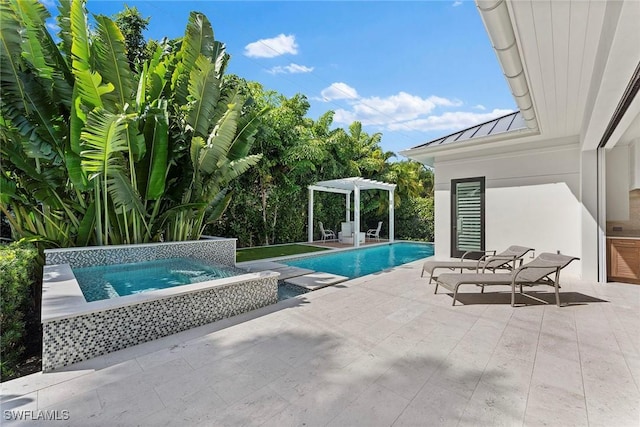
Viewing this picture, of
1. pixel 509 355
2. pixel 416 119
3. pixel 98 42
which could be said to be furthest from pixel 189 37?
pixel 416 119

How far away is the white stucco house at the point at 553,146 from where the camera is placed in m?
2.94

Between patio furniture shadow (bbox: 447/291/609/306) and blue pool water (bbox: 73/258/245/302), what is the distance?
4.78 metres

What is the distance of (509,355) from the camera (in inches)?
135

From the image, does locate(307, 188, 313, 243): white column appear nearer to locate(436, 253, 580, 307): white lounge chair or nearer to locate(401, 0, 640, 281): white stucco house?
locate(401, 0, 640, 281): white stucco house

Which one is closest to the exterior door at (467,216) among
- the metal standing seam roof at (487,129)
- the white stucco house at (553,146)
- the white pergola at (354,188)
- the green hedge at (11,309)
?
the white stucco house at (553,146)

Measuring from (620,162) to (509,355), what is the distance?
7.18 meters

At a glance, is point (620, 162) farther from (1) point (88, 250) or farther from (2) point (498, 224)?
(1) point (88, 250)

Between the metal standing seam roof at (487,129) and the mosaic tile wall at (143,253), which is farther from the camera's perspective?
the metal standing seam roof at (487,129)

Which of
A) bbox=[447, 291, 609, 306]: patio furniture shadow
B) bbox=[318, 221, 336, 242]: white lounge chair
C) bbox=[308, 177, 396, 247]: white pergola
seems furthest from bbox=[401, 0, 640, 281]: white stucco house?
bbox=[318, 221, 336, 242]: white lounge chair

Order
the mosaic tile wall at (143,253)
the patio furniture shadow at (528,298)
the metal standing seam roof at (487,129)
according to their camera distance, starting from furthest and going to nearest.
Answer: the metal standing seam roof at (487,129) < the mosaic tile wall at (143,253) < the patio furniture shadow at (528,298)

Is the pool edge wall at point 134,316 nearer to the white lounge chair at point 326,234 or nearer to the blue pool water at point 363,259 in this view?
the blue pool water at point 363,259

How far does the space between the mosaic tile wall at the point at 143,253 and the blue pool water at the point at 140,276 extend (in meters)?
0.17

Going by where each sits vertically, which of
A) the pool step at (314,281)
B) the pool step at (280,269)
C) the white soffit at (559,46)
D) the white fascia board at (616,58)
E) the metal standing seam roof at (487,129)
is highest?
the metal standing seam roof at (487,129)

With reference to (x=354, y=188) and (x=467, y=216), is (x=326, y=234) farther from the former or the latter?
(x=467, y=216)
